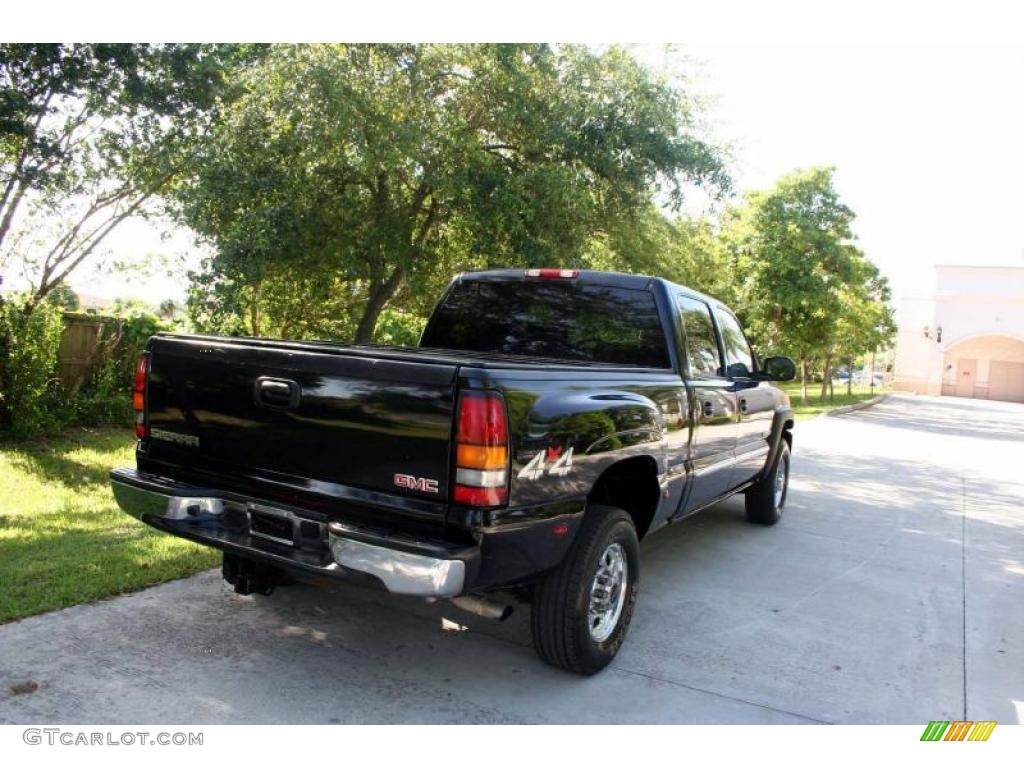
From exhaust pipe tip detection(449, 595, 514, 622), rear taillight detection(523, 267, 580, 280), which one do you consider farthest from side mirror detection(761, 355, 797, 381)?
exhaust pipe tip detection(449, 595, 514, 622)

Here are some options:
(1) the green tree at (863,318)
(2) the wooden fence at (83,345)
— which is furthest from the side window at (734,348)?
(1) the green tree at (863,318)

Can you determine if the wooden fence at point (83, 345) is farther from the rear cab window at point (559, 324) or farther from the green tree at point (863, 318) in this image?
the green tree at point (863, 318)

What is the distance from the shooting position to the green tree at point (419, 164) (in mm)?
8234

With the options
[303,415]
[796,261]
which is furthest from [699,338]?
[796,261]

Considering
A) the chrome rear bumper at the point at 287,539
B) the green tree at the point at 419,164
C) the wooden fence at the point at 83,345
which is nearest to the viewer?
the chrome rear bumper at the point at 287,539

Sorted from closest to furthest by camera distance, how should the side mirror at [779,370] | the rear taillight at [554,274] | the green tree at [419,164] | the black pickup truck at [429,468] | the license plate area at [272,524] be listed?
1. the black pickup truck at [429,468]
2. the license plate area at [272,524]
3. the rear taillight at [554,274]
4. the side mirror at [779,370]
5. the green tree at [419,164]

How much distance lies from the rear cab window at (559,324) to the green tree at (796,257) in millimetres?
18448

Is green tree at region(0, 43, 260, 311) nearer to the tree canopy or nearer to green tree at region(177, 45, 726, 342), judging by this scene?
green tree at region(177, 45, 726, 342)

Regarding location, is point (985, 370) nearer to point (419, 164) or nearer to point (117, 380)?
point (419, 164)

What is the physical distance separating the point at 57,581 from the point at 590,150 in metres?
7.17

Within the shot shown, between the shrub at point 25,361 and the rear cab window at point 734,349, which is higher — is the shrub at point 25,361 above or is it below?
below

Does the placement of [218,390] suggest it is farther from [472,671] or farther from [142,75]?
[142,75]

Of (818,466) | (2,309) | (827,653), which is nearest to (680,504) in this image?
(827,653)

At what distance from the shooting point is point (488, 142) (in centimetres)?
1025
